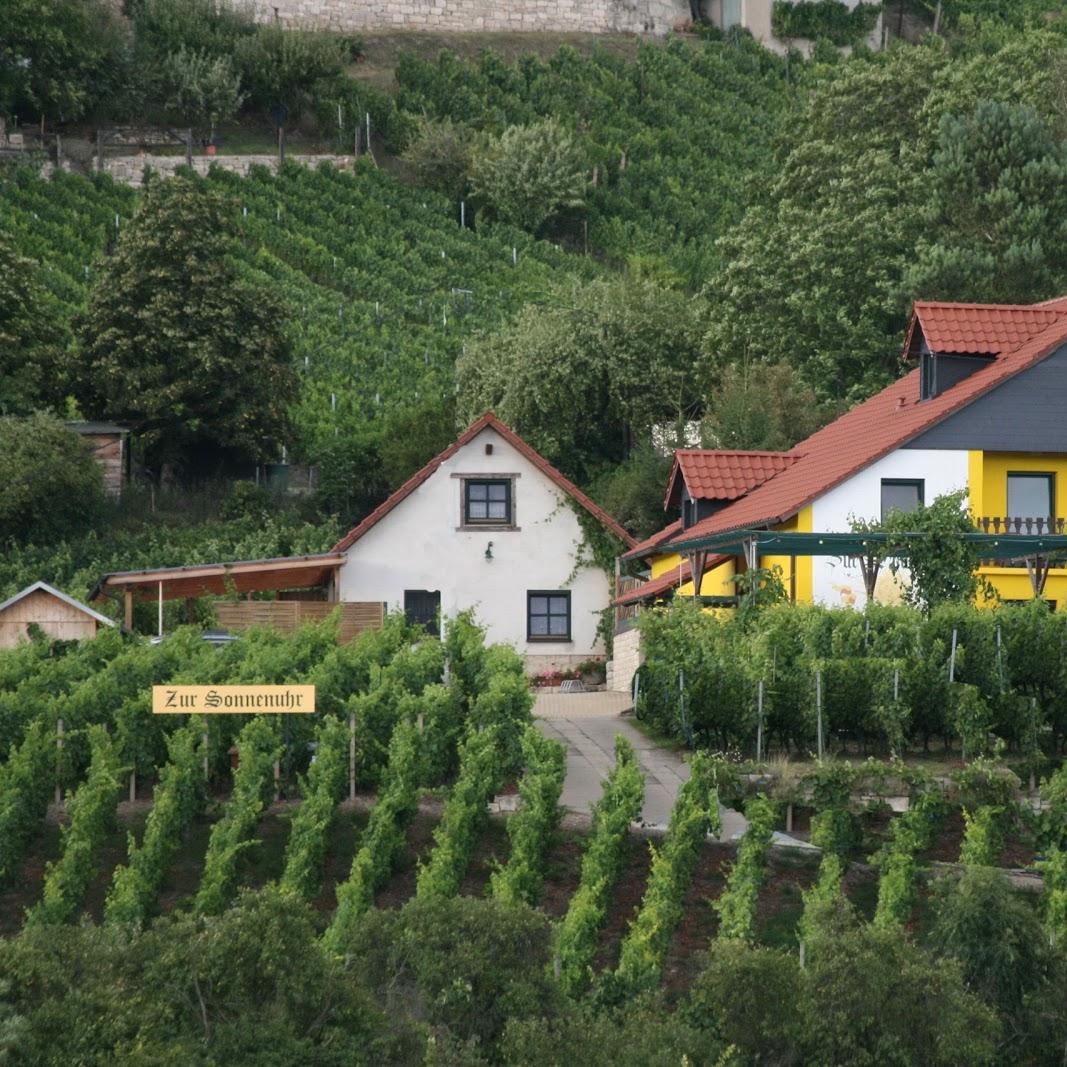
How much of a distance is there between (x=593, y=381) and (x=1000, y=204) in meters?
9.10

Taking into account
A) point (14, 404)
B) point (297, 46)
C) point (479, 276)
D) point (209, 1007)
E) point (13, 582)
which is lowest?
point (209, 1007)

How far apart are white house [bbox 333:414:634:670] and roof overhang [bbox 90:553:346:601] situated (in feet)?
3.03

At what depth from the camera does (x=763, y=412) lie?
49594 millimetres

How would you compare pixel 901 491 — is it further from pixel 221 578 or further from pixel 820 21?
pixel 820 21

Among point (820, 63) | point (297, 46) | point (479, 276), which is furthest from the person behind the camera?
point (820, 63)

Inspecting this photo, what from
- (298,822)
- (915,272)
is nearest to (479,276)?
(915,272)

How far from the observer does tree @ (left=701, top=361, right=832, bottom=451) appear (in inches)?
1954

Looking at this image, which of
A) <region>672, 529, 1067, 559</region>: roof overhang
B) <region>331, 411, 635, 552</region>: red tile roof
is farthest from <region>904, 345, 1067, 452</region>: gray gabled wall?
→ <region>331, 411, 635, 552</region>: red tile roof

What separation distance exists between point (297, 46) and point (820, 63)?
23.1 meters

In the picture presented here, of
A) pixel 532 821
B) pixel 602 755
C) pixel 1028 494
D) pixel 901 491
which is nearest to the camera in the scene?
pixel 532 821

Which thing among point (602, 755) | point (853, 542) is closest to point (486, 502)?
point (853, 542)

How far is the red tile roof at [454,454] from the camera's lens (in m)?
46.6

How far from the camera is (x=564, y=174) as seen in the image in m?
86.1

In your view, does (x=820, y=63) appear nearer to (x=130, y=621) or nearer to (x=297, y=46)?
(x=297, y=46)
